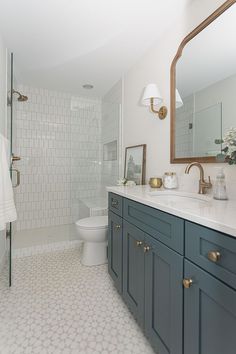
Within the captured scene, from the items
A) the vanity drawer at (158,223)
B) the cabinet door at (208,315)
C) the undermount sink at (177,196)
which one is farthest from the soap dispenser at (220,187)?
the cabinet door at (208,315)

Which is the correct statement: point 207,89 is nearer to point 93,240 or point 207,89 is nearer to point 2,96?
point 93,240

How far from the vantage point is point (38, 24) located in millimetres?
1682

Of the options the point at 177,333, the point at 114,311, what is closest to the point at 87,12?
the point at 177,333

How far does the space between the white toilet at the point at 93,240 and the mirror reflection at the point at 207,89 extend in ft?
3.51

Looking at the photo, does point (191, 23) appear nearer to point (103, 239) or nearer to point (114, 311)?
point (103, 239)

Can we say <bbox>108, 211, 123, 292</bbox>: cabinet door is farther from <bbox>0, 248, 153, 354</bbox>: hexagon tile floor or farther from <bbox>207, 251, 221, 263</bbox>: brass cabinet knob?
<bbox>207, 251, 221, 263</bbox>: brass cabinet knob

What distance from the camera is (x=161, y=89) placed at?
184 cm

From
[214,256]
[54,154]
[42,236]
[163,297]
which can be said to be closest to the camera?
[214,256]

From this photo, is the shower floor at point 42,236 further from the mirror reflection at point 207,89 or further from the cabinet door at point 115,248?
the mirror reflection at point 207,89

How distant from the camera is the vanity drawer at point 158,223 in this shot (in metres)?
0.83

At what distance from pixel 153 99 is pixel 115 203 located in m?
1.02

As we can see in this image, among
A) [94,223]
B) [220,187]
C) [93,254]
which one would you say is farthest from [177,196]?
[93,254]

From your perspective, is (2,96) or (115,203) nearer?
(115,203)

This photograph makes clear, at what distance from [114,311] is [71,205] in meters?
1.81
